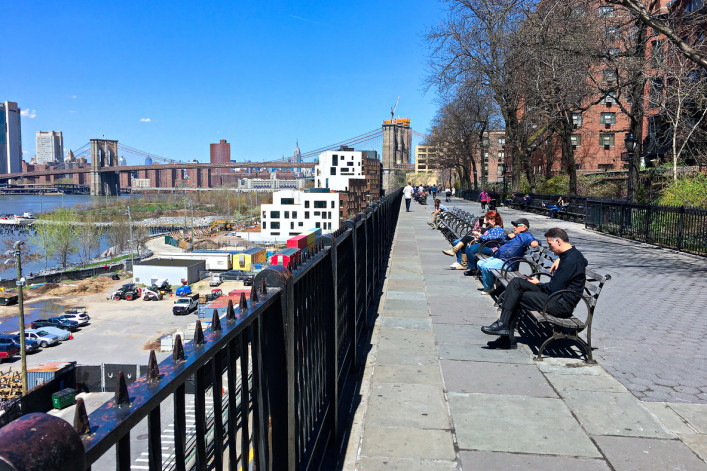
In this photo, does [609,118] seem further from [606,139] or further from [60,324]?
[60,324]

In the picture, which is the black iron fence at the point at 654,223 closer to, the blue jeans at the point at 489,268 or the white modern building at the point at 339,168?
the blue jeans at the point at 489,268

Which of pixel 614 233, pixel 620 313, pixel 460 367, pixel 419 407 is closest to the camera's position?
pixel 419 407

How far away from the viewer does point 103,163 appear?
6708 inches

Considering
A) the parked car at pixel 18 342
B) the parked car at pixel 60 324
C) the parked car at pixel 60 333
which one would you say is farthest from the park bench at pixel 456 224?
the parked car at pixel 60 324

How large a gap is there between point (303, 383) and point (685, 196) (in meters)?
16.9

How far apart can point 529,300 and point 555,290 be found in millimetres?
274

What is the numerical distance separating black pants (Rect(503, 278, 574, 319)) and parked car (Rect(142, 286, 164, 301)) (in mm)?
56687

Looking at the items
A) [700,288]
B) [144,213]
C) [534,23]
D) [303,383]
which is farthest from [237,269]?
[144,213]

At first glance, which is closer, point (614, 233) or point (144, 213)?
point (614, 233)

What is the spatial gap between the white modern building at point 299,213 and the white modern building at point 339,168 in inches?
677

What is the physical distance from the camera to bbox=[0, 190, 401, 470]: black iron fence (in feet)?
3.24

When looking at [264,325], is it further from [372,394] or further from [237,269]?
[237,269]

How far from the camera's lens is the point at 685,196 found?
54.0 ft

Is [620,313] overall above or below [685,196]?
below
